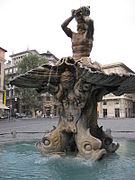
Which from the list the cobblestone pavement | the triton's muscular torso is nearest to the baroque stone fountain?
the triton's muscular torso

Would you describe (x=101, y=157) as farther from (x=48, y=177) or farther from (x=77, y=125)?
(x=48, y=177)

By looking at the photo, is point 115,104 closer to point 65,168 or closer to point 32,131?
point 32,131

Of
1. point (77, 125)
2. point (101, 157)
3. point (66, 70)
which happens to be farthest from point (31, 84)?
point (101, 157)

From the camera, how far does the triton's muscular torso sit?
18.2ft

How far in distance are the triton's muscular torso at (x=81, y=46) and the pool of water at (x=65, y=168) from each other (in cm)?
264

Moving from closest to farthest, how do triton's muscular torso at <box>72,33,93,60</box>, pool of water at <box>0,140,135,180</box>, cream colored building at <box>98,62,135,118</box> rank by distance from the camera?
pool of water at <box>0,140,135,180</box>, triton's muscular torso at <box>72,33,93,60</box>, cream colored building at <box>98,62,135,118</box>

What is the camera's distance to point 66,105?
5113 millimetres

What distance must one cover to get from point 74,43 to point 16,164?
329 cm

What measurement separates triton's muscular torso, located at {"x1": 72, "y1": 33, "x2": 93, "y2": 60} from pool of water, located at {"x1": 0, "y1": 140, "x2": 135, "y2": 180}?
2.64 metres

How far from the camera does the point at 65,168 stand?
399cm

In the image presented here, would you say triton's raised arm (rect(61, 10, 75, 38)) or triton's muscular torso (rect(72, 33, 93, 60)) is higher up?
triton's raised arm (rect(61, 10, 75, 38))

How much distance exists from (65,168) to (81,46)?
10.1ft

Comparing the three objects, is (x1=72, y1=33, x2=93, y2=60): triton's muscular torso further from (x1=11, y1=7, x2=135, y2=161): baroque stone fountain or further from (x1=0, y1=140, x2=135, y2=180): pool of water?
(x1=0, y1=140, x2=135, y2=180): pool of water

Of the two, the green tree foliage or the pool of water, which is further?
the green tree foliage
